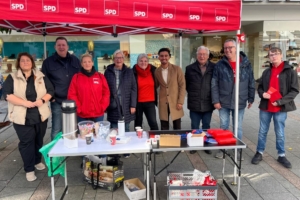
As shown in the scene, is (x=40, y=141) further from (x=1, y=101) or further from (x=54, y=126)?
(x=1, y=101)

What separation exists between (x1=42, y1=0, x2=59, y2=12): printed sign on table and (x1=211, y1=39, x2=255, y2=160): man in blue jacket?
234 centimetres

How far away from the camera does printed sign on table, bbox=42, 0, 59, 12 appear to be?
108 inches

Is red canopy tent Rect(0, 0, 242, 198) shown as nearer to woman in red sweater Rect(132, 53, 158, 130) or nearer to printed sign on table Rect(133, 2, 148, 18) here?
printed sign on table Rect(133, 2, 148, 18)

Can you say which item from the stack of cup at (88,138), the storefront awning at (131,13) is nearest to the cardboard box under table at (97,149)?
the stack of cup at (88,138)

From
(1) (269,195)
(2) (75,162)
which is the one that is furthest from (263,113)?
(2) (75,162)

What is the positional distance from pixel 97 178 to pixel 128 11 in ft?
6.51

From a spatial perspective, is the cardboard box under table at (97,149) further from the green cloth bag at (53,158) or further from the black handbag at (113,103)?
the black handbag at (113,103)

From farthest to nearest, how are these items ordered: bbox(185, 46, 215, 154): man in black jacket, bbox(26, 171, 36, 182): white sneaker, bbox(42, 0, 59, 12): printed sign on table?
1. bbox(185, 46, 215, 154): man in black jacket
2. bbox(26, 171, 36, 182): white sneaker
3. bbox(42, 0, 59, 12): printed sign on table

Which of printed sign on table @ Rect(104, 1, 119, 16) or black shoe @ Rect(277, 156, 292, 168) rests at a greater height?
printed sign on table @ Rect(104, 1, 119, 16)

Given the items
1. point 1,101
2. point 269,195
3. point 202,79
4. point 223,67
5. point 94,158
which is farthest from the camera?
point 1,101

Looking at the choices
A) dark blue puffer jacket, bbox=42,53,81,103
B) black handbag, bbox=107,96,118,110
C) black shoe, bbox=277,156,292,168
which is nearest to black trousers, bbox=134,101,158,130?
black handbag, bbox=107,96,118,110

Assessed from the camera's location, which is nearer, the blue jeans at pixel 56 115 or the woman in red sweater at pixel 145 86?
the blue jeans at pixel 56 115

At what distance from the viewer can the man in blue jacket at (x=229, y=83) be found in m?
3.88

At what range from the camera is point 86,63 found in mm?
3535
